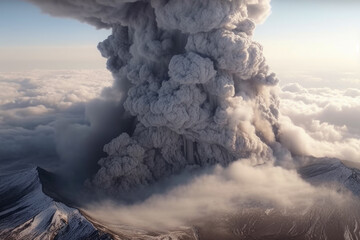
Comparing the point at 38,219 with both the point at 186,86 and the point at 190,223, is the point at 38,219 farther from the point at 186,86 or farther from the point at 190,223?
the point at 186,86

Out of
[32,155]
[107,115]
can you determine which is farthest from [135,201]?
[32,155]

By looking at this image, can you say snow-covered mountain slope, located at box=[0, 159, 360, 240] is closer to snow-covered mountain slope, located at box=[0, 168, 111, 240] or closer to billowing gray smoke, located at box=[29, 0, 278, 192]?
snow-covered mountain slope, located at box=[0, 168, 111, 240]

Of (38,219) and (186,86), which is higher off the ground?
(186,86)

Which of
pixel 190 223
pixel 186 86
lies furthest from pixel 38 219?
pixel 186 86

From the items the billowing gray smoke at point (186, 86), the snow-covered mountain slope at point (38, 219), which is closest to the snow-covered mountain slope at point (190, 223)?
the snow-covered mountain slope at point (38, 219)

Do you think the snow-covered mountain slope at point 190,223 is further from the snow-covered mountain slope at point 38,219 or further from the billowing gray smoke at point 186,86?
the billowing gray smoke at point 186,86

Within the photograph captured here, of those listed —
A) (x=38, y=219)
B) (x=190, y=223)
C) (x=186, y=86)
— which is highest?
(x=186, y=86)

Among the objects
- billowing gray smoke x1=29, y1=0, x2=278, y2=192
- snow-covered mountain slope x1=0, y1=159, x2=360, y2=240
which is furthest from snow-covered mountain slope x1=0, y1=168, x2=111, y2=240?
billowing gray smoke x1=29, y1=0, x2=278, y2=192
